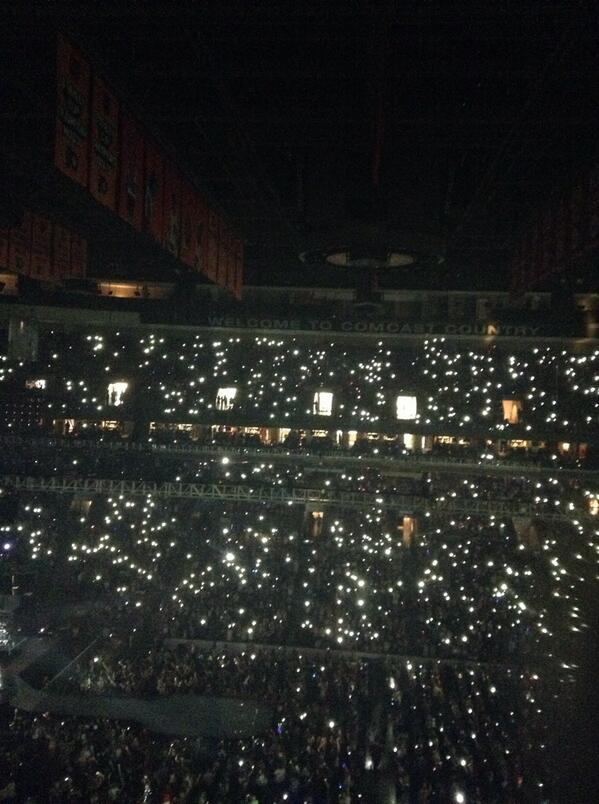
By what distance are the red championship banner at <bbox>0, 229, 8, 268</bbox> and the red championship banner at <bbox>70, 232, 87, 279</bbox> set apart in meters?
1.98

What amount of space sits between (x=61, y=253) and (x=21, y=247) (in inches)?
49.2

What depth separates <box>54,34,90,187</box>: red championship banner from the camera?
15.3ft

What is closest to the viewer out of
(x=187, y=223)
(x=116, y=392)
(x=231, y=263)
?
(x=187, y=223)

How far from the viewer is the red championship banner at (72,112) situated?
4.67 m

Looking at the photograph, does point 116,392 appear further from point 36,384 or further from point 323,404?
point 323,404

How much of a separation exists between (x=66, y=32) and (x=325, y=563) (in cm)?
1502

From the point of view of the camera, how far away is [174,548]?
1869 cm

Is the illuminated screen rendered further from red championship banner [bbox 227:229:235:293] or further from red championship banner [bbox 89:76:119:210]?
red championship banner [bbox 89:76:119:210]

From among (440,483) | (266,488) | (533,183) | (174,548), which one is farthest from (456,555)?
(533,183)

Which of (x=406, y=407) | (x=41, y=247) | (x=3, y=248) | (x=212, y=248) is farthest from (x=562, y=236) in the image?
(x=406, y=407)

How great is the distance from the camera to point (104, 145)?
5.53 meters

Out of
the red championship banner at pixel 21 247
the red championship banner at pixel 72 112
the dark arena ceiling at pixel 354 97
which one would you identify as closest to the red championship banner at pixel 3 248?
the red championship banner at pixel 21 247

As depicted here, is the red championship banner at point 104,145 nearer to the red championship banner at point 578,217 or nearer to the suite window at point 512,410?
the red championship banner at point 578,217

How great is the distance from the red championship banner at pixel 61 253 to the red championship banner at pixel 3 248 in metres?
1.36
